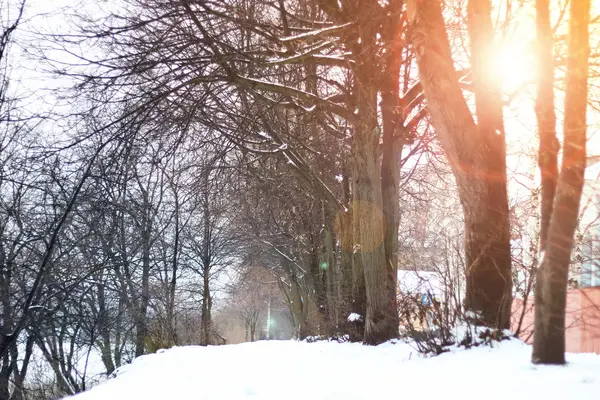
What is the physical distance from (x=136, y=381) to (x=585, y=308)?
14.5ft

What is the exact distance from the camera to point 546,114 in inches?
122

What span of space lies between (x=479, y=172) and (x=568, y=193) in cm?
191

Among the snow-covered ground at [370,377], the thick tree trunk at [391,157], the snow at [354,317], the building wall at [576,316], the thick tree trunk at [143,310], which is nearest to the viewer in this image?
the snow-covered ground at [370,377]

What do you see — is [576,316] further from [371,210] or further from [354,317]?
[354,317]

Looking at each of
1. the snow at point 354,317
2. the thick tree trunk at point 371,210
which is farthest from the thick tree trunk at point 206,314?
the thick tree trunk at point 371,210

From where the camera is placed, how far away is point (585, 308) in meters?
3.82

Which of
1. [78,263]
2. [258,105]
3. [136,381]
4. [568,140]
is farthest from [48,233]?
[568,140]

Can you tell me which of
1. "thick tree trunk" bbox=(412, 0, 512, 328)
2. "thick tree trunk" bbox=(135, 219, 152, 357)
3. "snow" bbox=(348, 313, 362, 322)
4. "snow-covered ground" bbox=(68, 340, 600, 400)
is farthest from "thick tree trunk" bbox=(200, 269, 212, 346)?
"thick tree trunk" bbox=(412, 0, 512, 328)

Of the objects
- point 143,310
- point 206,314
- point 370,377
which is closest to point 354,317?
point 370,377

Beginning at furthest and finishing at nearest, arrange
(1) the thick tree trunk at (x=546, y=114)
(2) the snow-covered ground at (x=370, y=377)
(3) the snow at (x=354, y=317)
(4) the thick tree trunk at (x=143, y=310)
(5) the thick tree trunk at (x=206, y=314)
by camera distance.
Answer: (5) the thick tree trunk at (x=206, y=314)
(4) the thick tree trunk at (x=143, y=310)
(3) the snow at (x=354, y=317)
(1) the thick tree trunk at (x=546, y=114)
(2) the snow-covered ground at (x=370, y=377)

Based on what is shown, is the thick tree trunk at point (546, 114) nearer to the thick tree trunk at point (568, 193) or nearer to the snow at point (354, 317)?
the thick tree trunk at point (568, 193)

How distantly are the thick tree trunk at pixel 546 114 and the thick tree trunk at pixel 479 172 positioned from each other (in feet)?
4.63

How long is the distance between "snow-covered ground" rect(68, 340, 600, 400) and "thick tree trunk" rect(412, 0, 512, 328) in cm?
57

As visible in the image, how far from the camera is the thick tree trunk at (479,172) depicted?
4.54m
